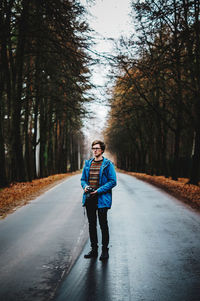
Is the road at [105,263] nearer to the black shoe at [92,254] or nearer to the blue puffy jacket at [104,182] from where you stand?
the black shoe at [92,254]

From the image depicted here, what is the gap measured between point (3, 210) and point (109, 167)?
5791mm

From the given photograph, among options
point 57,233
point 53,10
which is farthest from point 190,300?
point 53,10

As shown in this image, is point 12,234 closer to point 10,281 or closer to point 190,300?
point 10,281

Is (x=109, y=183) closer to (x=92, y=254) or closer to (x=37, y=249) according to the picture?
(x=92, y=254)

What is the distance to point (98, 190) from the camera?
186 inches

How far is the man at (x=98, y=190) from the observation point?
4.80 meters

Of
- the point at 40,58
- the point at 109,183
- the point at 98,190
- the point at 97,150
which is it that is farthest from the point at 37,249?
the point at 40,58

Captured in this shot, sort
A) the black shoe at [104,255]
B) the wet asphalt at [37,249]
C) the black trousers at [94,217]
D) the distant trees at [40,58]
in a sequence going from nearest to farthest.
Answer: the wet asphalt at [37,249], the black shoe at [104,255], the black trousers at [94,217], the distant trees at [40,58]

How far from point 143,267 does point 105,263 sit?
60 cm

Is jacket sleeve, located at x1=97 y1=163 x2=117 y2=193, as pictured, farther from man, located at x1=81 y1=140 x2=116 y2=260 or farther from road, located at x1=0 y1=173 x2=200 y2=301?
road, located at x1=0 y1=173 x2=200 y2=301

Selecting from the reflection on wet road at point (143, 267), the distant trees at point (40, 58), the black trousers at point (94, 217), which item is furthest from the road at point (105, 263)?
the distant trees at point (40, 58)

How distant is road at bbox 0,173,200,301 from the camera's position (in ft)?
11.8

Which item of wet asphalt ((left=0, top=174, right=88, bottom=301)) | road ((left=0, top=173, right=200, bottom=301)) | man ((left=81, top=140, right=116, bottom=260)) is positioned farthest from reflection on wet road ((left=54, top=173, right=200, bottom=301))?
man ((left=81, top=140, right=116, bottom=260))

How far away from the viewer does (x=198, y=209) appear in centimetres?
966
